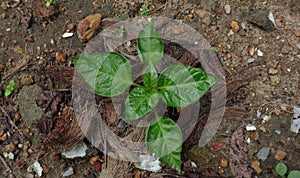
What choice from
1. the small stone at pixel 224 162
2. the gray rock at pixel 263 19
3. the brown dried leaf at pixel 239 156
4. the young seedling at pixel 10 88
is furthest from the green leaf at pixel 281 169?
the young seedling at pixel 10 88

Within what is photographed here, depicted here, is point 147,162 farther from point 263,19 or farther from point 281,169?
point 263,19

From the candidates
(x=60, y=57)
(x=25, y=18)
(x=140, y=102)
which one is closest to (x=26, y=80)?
(x=60, y=57)

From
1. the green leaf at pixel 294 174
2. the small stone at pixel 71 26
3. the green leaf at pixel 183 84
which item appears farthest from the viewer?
the small stone at pixel 71 26

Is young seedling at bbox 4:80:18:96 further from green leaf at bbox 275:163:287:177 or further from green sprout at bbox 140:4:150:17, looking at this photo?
green leaf at bbox 275:163:287:177

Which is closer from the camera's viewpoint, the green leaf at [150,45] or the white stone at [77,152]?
the green leaf at [150,45]

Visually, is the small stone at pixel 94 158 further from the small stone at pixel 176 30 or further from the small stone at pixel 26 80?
the small stone at pixel 176 30

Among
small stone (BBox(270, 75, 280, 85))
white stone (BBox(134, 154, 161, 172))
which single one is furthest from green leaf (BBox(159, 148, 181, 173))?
small stone (BBox(270, 75, 280, 85))
